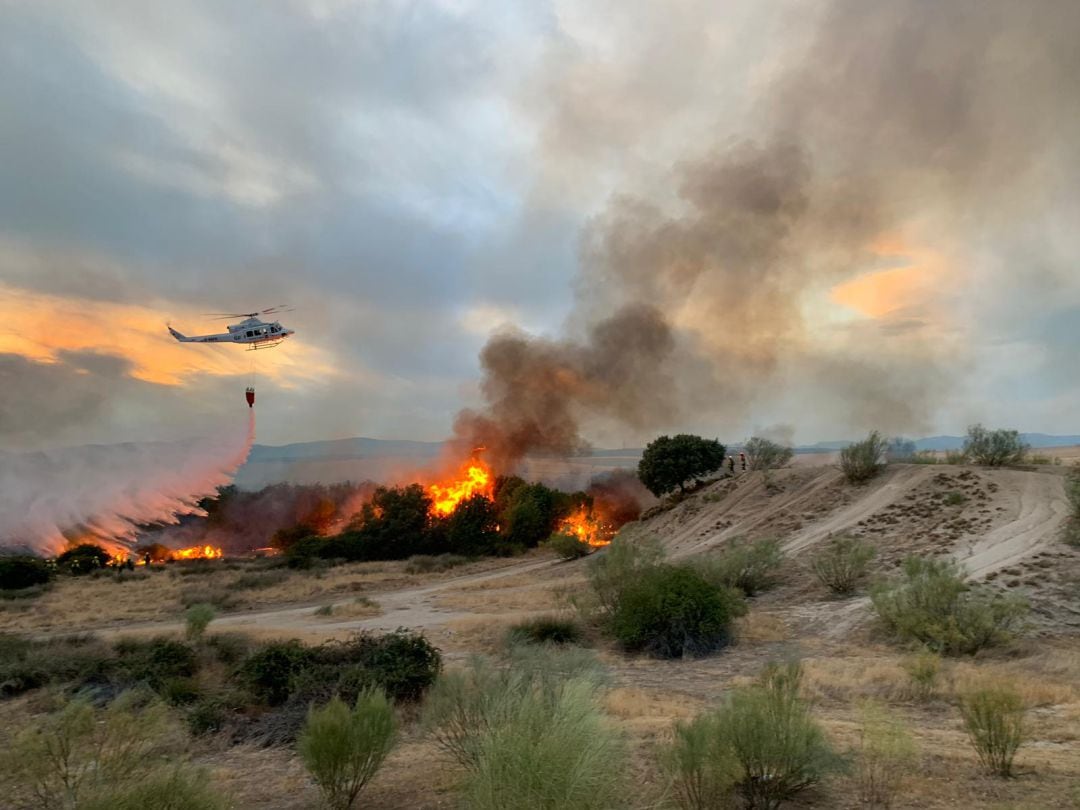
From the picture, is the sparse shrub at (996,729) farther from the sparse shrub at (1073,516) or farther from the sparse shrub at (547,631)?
the sparse shrub at (1073,516)

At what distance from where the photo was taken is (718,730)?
21.6 feet

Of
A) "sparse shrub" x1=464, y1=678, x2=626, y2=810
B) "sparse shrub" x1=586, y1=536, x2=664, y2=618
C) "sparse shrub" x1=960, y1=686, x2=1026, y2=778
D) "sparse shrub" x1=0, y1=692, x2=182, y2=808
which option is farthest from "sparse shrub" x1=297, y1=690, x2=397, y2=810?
"sparse shrub" x1=586, y1=536, x2=664, y2=618

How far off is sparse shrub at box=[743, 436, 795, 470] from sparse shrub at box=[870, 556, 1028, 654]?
1320 inches

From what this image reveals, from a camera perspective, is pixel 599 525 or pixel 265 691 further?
pixel 599 525

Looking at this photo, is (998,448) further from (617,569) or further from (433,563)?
(433,563)

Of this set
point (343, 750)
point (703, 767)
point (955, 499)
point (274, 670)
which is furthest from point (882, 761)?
point (955, 499)

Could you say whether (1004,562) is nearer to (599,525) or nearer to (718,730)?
(718,730)

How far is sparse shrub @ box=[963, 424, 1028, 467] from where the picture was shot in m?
37.2

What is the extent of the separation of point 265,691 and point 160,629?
623 inches

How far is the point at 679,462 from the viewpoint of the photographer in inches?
2174

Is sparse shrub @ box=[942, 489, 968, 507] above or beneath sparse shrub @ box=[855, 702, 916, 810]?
above

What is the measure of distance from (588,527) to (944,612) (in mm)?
45778

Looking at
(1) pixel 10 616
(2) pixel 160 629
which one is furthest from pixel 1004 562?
(1) pixel 10 616

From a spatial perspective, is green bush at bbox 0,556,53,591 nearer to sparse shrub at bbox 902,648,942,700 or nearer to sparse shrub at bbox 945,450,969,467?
sparse shrub at bbox 902,648,942,700
